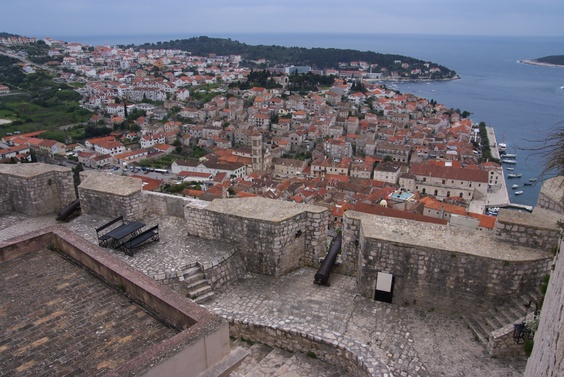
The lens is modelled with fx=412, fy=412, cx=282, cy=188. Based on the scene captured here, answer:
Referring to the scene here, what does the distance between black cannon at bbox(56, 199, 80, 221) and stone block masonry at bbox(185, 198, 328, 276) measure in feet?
10.4

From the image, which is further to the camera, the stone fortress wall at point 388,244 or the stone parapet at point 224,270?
the stone parapet at point 224,270

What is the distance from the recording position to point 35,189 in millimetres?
9164

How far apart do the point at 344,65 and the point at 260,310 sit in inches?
6595

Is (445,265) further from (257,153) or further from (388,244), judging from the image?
(257,153)

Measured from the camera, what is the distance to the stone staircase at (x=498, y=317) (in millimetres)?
5734

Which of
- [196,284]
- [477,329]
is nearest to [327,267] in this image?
[196,284]

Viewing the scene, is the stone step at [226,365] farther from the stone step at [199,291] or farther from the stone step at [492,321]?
the stone step at [492,321]

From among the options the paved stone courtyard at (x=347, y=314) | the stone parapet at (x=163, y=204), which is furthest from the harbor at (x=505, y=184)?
the stone parapet at (x=163, y=204)

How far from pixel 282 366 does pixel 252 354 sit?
52cm

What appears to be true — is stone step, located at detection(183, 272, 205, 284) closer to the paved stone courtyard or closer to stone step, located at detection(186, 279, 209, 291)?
stone step, located at detection(186, 279, 209, 291)

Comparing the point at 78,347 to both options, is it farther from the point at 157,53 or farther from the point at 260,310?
the point at 157,53

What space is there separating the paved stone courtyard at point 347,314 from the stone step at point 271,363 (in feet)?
1.38

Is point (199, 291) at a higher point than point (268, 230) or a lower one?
lower

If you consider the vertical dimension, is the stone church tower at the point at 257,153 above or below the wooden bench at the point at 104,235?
below
